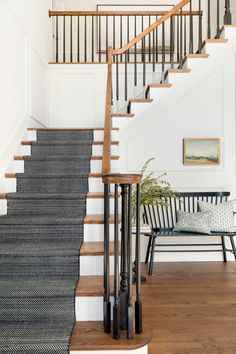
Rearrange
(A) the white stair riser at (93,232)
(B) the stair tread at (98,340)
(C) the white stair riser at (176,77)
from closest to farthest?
1. (B) the stair tread at (98,340)
2. (A) the white stair riser at (93,232)
3. (C) the white stair riser at (176,77)

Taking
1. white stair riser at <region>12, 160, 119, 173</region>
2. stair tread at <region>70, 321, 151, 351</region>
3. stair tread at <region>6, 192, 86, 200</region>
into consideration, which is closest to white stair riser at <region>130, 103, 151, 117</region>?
white stair riser at <region>12, 160, 119, 173</region>

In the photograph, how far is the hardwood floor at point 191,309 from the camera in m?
2.77

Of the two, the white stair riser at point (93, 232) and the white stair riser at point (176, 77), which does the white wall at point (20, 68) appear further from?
the white stair riser at point (176, 77)

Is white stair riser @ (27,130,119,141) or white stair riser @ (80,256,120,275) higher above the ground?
white stair riser @ (27,130,119,141)

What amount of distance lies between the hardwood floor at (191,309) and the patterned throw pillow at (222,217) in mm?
470

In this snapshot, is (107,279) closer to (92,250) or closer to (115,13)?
(92,250)

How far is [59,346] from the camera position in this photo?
2.27 m

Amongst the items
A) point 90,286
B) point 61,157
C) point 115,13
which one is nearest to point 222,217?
point 61,157

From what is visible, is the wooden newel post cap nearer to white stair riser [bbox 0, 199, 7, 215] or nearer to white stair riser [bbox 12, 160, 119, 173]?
white stair riser [bbox 0, 199, 7, 215]

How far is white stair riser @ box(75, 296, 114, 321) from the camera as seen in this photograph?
2615mm

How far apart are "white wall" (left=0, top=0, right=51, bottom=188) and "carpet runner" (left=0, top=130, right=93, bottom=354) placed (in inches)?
13.9

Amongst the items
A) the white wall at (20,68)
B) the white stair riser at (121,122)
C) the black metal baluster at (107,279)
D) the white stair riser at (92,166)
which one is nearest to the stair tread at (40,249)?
the black metal baluster at (107,279)

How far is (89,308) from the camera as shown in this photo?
8.63 feet

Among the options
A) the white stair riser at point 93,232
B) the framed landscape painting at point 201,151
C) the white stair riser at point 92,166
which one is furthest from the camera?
the framed landscape painting at point 201,151
